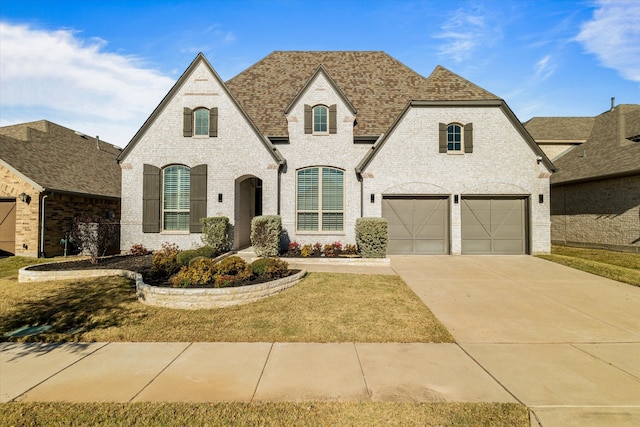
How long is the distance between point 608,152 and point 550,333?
1788 centimetres

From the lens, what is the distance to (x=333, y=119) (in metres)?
13.9

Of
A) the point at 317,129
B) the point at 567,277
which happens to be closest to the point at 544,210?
the point at 567,277

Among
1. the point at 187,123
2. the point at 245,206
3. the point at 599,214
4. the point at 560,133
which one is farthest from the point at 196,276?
the point at 560,133

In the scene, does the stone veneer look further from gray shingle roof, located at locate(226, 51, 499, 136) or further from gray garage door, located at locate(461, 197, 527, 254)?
gray garage door, located at locate(461, 197, 527, 254)

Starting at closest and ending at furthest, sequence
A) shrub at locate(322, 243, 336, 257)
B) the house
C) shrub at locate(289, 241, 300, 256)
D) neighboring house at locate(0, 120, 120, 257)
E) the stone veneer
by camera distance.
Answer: the stone veneer, shrub at locate(322, 243, 336, 257), shrub at locate(289, 241, 300, 256), neighboring house at locate(0, 120, 120, 257), the house

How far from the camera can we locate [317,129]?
14.0 metres

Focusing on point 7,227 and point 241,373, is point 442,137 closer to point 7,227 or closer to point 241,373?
point 241,373

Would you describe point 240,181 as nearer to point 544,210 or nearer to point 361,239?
point 361,239

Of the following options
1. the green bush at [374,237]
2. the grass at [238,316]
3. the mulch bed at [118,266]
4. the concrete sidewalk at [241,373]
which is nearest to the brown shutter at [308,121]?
the green bush at [374,237]

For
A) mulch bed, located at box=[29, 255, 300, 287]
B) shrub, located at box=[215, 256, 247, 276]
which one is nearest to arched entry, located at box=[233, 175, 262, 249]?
mulch bed, located at box=[29, 255, 300, 287]

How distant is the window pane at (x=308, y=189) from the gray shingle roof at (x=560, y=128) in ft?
65.8

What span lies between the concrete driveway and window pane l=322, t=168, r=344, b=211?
15.9ft

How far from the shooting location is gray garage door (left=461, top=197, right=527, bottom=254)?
13.3 meters

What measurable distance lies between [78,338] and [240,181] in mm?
9649
